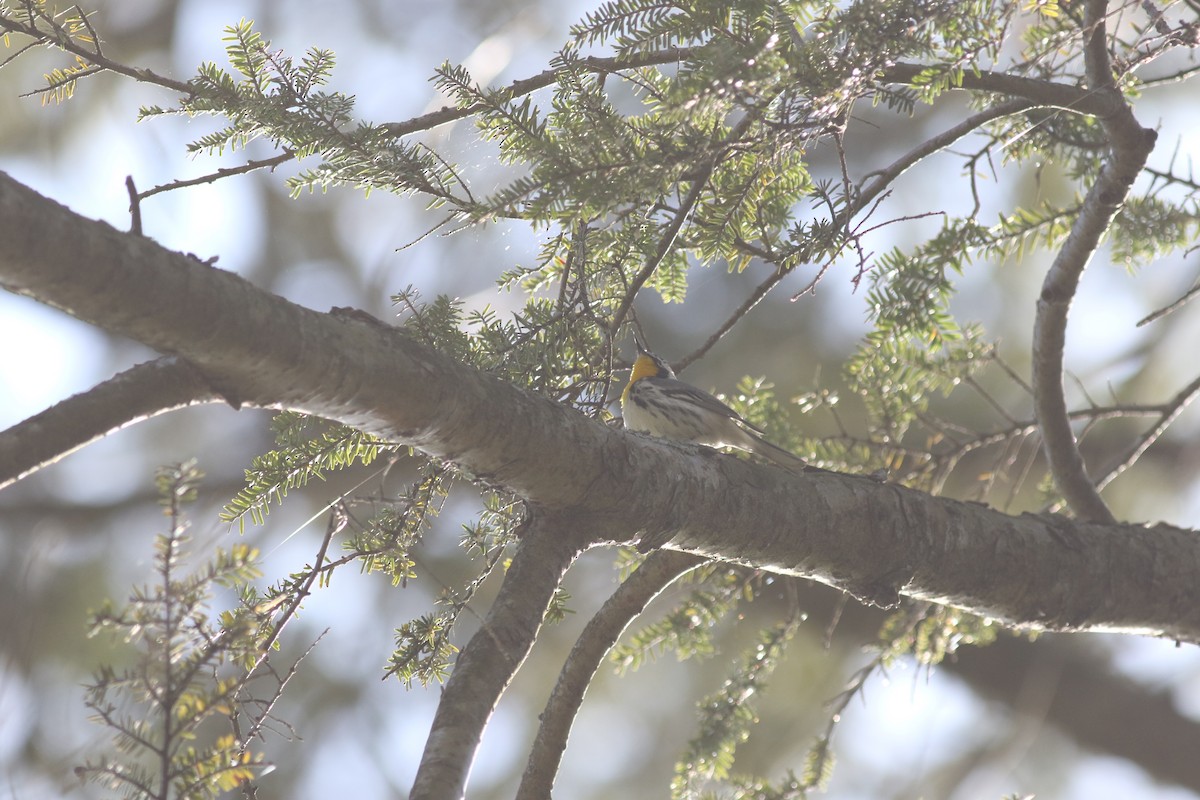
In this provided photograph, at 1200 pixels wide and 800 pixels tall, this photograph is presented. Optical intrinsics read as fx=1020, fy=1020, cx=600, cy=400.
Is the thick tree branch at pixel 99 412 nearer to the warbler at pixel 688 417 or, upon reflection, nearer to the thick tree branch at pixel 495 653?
the thick tree branch at pixel 495 653

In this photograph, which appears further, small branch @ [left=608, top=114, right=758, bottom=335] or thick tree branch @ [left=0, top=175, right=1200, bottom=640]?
small branch @ [left=608, top=114, right=758, bottom=335]

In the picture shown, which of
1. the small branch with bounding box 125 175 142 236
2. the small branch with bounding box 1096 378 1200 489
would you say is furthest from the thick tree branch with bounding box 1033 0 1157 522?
the small branch with bounding box 125 175 142 236

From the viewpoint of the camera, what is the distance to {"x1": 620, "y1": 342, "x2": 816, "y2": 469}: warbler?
3077 mm

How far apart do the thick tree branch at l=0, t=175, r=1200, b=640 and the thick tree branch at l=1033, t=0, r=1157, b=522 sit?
0.22 metres

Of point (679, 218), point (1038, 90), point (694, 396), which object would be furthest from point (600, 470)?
point (694, 396)

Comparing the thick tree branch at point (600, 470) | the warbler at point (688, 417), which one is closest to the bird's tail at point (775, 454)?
the warbler at point (688, 417)

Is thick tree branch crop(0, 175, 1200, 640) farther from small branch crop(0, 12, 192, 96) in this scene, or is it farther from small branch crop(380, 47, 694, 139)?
small branch crop(0, 12, 192, 96)

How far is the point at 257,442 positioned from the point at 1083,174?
3883 millimetres

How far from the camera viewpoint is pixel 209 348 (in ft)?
4.54

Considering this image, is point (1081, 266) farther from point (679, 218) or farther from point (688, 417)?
point (688, 417)

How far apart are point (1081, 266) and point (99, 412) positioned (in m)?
2.33

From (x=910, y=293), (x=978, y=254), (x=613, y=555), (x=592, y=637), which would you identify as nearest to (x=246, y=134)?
(x=592, y=637)

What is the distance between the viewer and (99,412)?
4.36ft

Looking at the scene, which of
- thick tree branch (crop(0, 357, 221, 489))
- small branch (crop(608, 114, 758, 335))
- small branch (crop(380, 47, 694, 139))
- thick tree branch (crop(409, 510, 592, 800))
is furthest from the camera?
small branch (crop(380, 47, 694, 139))
